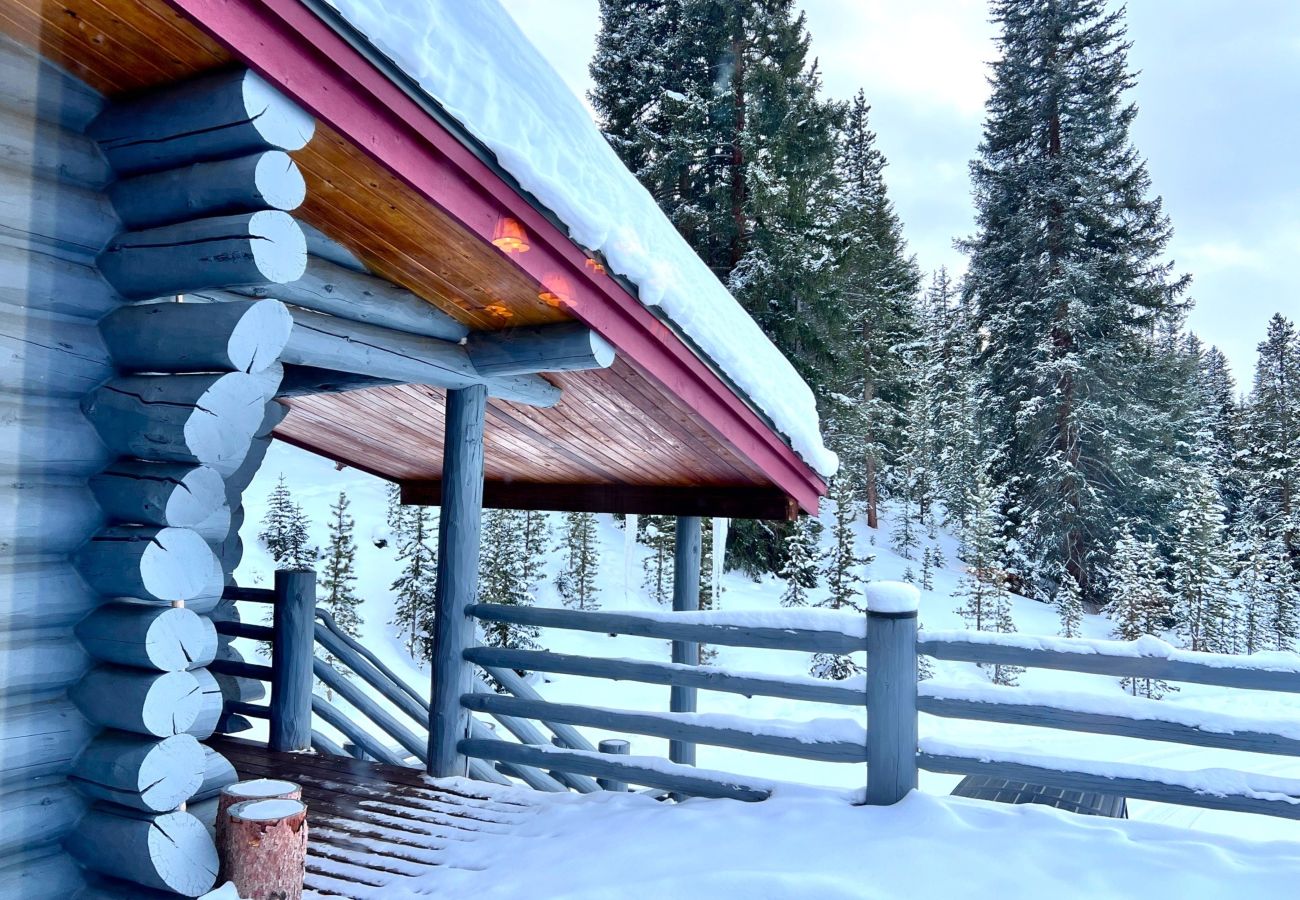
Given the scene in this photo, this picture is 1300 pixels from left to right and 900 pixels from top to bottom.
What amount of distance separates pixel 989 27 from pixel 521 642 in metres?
19.9

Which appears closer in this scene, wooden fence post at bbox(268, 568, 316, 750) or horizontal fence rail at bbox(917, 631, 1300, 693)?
horizontal fence rail at bbox(917, 631, 1300, 693)

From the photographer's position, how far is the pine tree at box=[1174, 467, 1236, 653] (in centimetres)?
1650

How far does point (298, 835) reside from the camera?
289 cm

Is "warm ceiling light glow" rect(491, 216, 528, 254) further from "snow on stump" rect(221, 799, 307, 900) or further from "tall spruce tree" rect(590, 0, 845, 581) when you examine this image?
"tall spruce tree" rect(590, 0, 845, 581)

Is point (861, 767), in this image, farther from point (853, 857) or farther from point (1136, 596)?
point (1136, 596)

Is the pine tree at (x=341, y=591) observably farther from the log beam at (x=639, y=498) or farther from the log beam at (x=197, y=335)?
the log beam at (x=197, y=335)

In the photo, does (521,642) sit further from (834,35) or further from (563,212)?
(834,35)

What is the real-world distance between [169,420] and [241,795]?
1.43m

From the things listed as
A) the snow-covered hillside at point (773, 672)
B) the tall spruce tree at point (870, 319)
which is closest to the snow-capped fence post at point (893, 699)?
the snow-covered hillside at point (773, 672)

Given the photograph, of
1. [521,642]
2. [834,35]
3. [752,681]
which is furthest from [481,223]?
[834,35]

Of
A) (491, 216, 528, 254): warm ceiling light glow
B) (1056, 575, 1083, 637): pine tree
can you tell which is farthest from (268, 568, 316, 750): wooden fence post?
(1056, 575, 1083, 637): pine tree

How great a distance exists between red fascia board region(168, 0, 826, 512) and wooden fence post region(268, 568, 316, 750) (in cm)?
292

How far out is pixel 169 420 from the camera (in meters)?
2.58

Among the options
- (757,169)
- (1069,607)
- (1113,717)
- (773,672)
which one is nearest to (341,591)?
(773,672)
